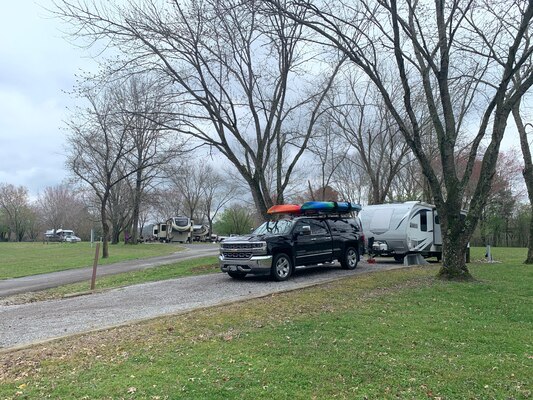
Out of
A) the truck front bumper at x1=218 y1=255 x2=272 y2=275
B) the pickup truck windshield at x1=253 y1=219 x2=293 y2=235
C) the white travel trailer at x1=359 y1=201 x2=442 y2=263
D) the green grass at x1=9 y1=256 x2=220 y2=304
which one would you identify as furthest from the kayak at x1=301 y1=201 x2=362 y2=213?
the green grass at x1=9 y1=256 x2=220 y2=304

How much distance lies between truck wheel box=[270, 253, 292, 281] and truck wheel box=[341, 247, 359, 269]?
9.51 ft

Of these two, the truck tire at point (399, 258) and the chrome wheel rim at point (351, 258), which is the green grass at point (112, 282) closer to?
the chrome wheel rim at point (351, 258)

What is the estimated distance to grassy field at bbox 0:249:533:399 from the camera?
14.4 ft

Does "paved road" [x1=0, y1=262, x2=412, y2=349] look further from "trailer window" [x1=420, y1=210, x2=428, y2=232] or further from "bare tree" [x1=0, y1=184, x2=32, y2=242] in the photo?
"bare tree" [x1=0, y1=184, x2=32, y2=242]

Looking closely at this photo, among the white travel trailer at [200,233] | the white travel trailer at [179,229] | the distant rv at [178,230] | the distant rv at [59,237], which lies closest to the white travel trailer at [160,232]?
the distant rv at [178,230]

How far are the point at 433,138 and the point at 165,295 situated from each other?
74.2ft

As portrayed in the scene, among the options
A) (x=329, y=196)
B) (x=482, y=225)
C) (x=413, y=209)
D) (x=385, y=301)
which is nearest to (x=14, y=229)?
(x=329, y=196)

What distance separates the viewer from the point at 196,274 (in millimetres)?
15844

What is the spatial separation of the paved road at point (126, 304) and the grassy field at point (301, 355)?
1.00 m

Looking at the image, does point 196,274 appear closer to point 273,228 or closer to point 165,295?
point 273,228

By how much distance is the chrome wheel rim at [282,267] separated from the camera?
13.1m

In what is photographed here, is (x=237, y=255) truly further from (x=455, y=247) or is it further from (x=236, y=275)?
(x=455, y=247)

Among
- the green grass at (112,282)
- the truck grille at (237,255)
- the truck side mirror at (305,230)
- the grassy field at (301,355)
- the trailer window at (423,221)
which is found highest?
the trailer window at (423,221)

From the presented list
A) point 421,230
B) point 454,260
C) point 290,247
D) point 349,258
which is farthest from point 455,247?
point 421,230
